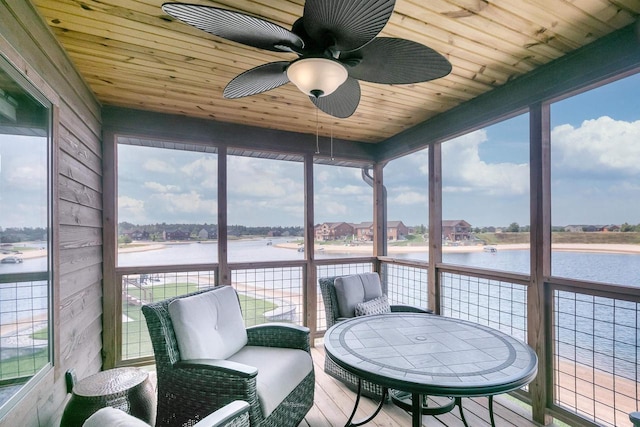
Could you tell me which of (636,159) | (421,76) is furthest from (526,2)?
(636,159)

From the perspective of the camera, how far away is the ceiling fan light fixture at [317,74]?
57.4 inches

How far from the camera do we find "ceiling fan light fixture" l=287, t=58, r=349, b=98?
1.46 meters

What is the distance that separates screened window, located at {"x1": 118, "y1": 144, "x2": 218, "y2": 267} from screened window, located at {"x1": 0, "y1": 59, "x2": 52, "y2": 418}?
147 centimetres

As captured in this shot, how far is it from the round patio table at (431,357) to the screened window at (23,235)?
1511 mm

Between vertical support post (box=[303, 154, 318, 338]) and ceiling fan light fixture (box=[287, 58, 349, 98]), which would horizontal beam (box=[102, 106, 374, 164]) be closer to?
vertical support post (box=[303, 154, 318, 338])

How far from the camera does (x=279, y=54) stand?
221 cm

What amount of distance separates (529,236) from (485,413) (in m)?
1.40

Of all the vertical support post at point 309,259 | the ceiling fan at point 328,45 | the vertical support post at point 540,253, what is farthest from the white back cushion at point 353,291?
the ceiling fan at point 328,45

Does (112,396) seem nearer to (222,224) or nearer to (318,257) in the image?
(222,224)

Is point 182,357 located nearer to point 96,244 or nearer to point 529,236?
point 96,244

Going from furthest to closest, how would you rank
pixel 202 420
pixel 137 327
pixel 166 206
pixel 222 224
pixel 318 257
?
pixel 318 257
pixel 222 224
pixel 166 206
pixel 137 327
pixel 202 420

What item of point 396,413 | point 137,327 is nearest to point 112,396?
point 137,327

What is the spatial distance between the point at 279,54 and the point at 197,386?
7.15 feet

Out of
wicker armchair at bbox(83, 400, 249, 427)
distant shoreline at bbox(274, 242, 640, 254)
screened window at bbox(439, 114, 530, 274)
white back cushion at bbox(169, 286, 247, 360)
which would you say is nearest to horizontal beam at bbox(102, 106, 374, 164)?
distant shoreline at bbox(274, 242, 640, 254)
